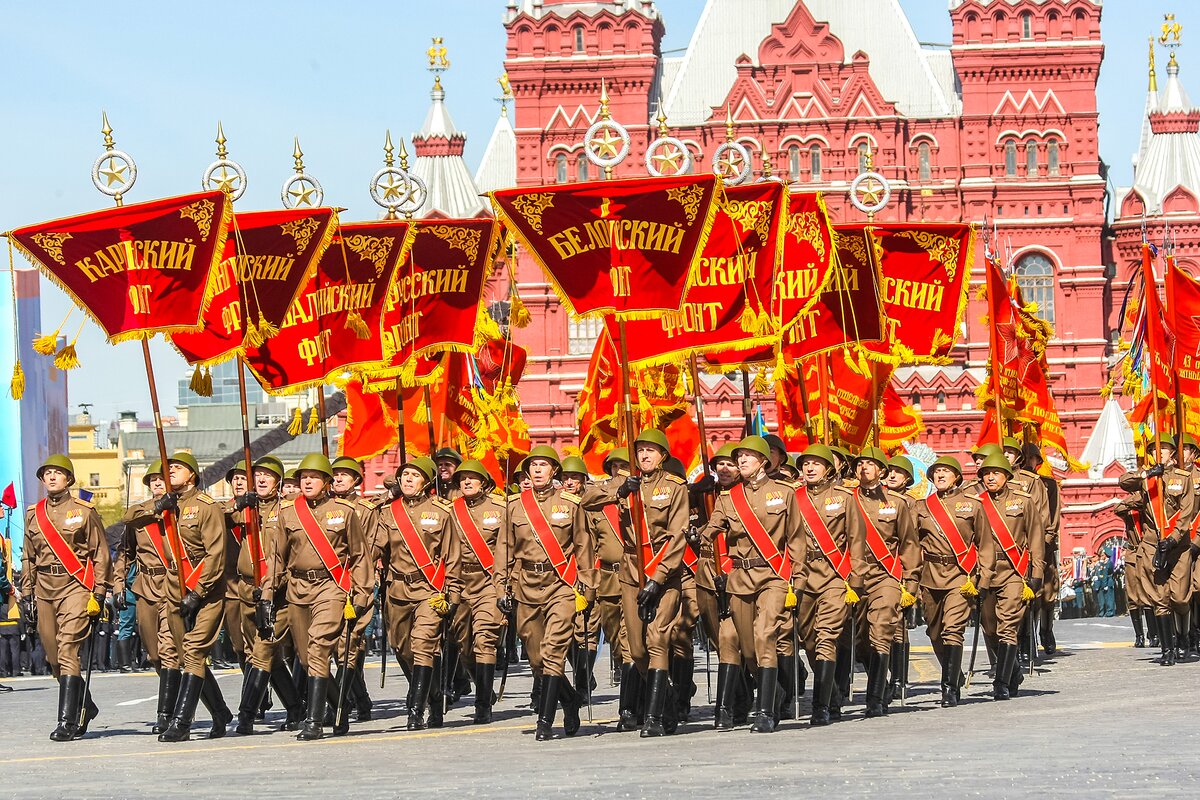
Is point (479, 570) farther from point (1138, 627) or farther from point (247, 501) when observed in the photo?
point (1138, 627)

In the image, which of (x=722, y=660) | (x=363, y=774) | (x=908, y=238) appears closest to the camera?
(x=363, y=774)

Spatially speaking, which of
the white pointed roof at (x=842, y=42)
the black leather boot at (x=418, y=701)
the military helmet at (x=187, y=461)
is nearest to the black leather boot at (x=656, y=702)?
A: the black leather boot at (x=418, y=701)

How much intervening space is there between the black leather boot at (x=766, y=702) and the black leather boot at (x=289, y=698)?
123 inches

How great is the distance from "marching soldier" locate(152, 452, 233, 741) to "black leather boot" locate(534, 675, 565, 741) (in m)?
2.24

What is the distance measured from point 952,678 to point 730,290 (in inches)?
151

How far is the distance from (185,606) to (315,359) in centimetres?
443

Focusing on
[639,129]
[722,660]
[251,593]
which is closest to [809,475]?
[722,660]

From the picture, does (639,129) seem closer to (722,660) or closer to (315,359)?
(315,359)

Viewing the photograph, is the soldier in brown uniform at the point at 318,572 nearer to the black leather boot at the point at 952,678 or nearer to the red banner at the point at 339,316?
the black leather boot at the point at 952,678

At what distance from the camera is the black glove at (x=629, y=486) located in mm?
13320

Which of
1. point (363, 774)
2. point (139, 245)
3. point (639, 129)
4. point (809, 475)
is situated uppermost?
point (639, 129)

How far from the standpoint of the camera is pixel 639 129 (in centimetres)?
6000

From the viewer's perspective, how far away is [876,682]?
573 inches

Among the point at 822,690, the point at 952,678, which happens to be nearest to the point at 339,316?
the point at 952,678
